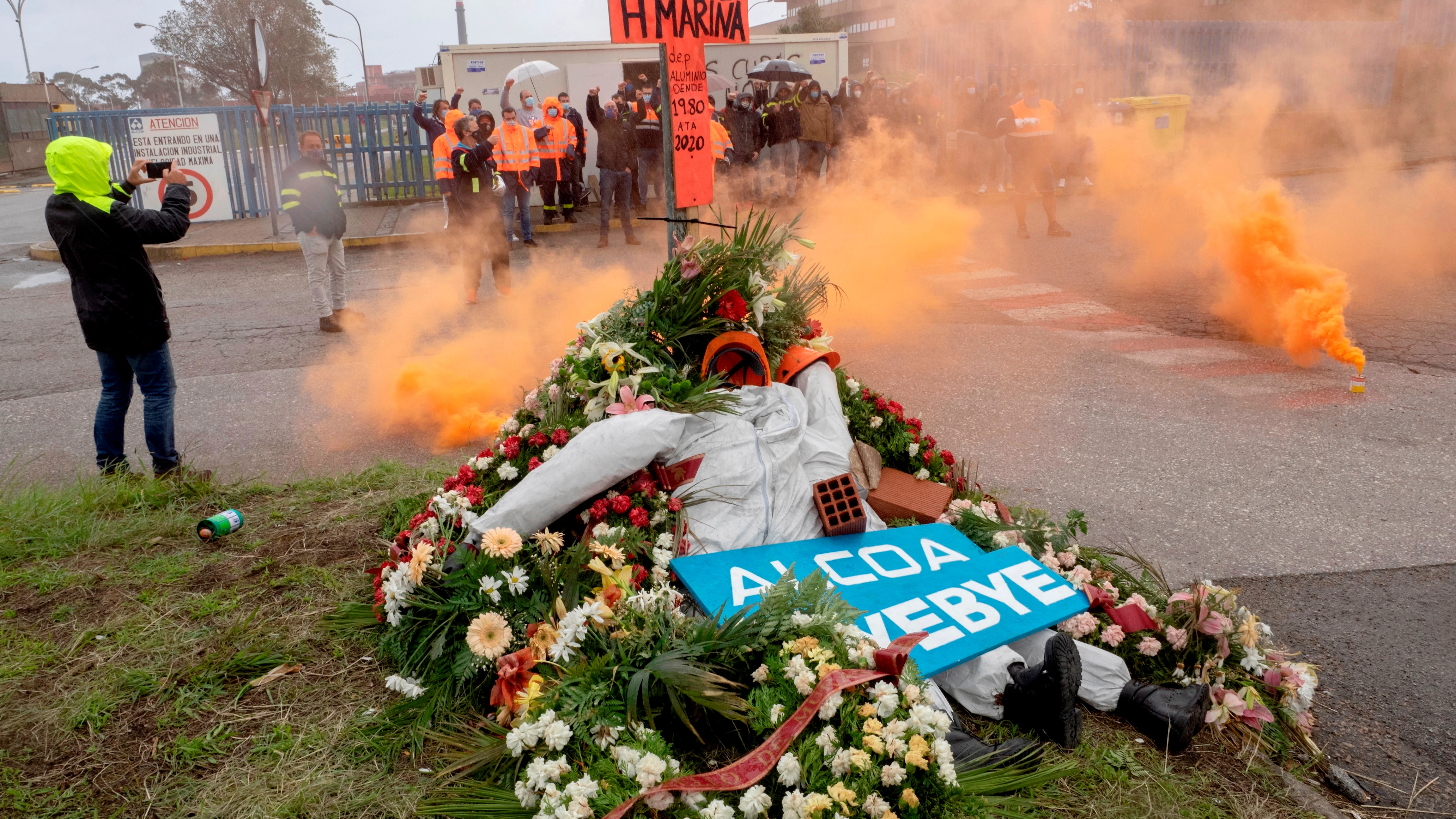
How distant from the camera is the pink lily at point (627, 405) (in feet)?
12.0

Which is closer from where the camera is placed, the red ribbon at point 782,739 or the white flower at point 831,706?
the red ribbon at point 782,739

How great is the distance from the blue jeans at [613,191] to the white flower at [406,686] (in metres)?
11.1

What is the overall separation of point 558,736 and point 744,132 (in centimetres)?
1459

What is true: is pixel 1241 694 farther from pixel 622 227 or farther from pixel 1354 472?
pixel 622 227

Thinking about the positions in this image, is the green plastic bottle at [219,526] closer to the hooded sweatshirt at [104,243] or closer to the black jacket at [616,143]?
the hooded sweatshirt at [104,243]

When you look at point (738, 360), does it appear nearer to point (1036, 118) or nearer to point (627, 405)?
point (627, 405)

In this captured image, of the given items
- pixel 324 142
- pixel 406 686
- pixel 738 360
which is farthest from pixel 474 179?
pixel 406 686

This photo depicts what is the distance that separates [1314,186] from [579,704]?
1682cm

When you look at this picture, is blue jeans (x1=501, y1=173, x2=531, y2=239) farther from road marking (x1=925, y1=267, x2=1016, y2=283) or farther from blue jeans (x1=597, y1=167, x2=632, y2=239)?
road marking (x1=925, y1=267, x2=1016, y2=283)

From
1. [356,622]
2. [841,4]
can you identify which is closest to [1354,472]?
[356,622]

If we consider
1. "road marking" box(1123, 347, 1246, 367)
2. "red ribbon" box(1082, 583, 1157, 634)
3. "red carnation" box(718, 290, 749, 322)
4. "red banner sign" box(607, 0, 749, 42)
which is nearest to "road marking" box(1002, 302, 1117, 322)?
"road marking" box(1123, 347, 1246, 367)

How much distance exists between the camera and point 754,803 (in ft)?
7.71

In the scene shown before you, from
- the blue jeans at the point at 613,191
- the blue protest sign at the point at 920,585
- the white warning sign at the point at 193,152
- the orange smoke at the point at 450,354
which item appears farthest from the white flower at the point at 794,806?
the white warning sign at the point at 193,152

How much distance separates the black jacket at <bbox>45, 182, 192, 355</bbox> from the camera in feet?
16.4
